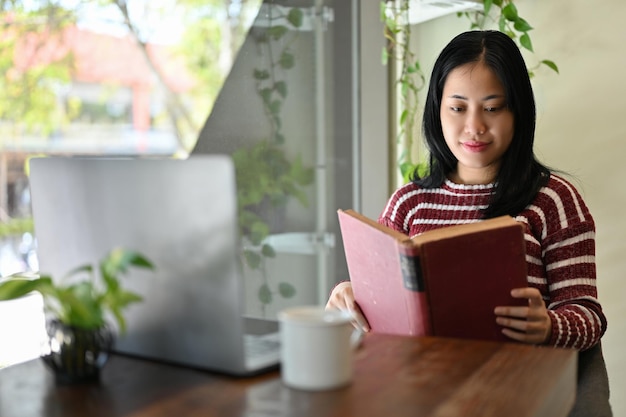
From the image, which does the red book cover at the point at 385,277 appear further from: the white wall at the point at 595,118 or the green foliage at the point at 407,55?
the white wall at the point at 595,118

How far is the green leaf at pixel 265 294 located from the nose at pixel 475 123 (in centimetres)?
61

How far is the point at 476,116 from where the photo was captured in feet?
4.92

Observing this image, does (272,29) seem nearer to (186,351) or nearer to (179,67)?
(186,351)

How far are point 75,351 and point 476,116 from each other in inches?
36.7

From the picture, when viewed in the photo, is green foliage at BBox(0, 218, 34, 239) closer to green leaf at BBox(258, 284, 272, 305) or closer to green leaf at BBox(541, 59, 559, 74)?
green leaf at BBox(258, 284, 272, 305)

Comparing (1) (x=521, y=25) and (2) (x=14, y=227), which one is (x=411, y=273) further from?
(2) (x=14, y=227)

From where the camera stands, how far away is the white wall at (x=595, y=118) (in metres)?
1.80

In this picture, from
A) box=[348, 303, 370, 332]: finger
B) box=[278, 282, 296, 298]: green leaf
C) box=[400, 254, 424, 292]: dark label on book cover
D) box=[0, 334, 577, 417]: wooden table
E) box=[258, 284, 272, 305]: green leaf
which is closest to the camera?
box=[0, 334, 577, 417]: wooden table

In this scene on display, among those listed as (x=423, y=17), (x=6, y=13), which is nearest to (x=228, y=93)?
(x=423, y=17)

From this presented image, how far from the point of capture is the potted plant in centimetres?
84

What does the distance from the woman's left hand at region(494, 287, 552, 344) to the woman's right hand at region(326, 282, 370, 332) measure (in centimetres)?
24

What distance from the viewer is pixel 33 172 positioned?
106 cm

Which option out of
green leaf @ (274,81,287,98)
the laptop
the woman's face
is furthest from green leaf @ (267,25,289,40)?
the laptop

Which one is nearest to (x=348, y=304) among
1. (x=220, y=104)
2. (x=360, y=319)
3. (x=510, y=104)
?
(x=360, y=319)
